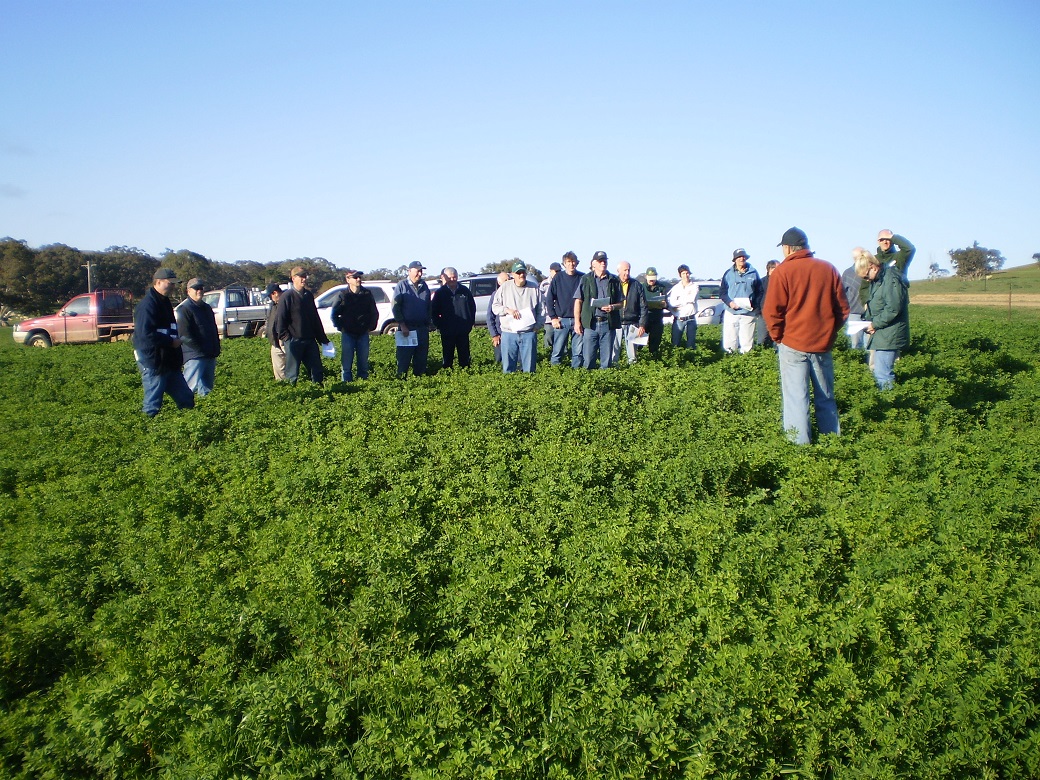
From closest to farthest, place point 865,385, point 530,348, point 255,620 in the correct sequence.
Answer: point 255,620 → point 865,385 → point 530,348

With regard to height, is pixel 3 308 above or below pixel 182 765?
above

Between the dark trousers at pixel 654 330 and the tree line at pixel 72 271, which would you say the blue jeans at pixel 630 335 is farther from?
the tree line at pixel 72 271

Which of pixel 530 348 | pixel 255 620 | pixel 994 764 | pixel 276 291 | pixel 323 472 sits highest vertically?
pixel 276 291

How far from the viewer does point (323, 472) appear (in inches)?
248

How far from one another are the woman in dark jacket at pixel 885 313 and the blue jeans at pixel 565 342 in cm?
391

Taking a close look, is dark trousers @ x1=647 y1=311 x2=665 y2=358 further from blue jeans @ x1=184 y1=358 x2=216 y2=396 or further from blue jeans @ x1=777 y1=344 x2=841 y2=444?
blue jeans @ x1=184 y1=358 x2=216 y2=396

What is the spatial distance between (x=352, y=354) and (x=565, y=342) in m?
3.29

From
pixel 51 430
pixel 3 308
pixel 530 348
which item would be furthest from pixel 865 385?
pixel 3 308

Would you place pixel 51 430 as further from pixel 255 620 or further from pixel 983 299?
pixel 983 299

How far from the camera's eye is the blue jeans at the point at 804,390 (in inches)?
287

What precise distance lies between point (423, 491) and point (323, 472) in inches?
38.7

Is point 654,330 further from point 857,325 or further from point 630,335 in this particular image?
point 857,325

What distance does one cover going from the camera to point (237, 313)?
2662 cm

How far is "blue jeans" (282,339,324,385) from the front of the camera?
11227mm
